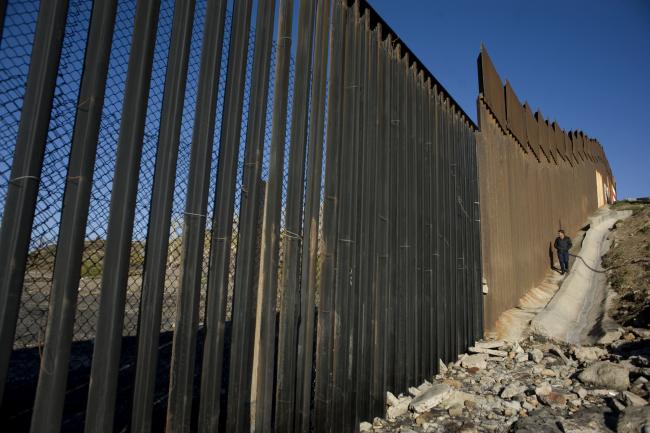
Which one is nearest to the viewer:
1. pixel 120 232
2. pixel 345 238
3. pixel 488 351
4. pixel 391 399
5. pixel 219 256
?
pixel 120 232

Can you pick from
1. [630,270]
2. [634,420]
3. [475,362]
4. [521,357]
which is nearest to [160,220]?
[634,420]

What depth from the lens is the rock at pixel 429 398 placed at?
420cm

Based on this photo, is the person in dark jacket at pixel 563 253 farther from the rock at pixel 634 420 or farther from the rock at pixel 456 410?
the rock at pixel 456 410

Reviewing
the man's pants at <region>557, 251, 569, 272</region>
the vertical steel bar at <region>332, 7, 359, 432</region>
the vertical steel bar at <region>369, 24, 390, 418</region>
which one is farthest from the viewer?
the man's pants at <region>557, 251, 569, 272</region>

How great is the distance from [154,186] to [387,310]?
2.86 metres

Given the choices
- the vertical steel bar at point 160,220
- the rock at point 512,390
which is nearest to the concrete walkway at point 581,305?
the rock at point 512,390

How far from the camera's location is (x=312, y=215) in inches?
129

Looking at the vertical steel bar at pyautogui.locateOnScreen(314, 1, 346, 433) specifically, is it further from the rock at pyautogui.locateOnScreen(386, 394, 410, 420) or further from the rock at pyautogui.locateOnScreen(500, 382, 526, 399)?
the rock at pyautogui.locateOnScreen(500, 382, 526, 399)

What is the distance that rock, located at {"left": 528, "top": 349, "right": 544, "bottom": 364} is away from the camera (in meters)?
5.94

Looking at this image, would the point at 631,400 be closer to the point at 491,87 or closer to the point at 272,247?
the point at 272,247

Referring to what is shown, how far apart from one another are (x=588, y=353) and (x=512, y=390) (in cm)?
207

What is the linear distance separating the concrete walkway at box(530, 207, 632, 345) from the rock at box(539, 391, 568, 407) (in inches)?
131

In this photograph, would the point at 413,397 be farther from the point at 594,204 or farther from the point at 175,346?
the point at 594,204

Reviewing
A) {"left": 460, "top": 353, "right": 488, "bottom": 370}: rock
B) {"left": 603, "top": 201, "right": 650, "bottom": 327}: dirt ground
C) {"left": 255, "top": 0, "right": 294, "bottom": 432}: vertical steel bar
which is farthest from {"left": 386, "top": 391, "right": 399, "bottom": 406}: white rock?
{"left": 603, "top": 201, "right": 650, "bottom": 327}: dirt ground
